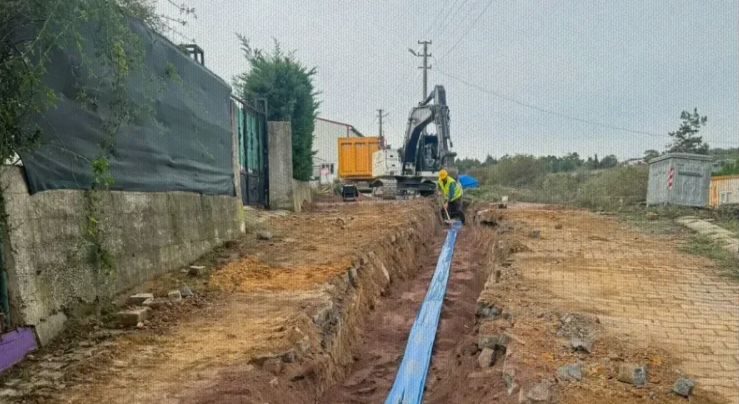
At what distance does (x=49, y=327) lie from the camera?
3.89 meters

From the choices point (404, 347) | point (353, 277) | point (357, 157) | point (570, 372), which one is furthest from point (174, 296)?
point (357, 157)

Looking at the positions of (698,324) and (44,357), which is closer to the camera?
(44,357)

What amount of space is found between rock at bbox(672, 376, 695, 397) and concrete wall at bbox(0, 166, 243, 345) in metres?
4.45

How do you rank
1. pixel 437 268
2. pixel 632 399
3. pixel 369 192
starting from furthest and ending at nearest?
1. pixel 369 192
2. pixel 437 268
3. pixel 632 399

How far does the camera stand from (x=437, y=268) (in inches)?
384

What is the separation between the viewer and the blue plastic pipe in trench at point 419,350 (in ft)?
14.9

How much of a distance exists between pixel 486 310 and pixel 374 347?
1424 mm

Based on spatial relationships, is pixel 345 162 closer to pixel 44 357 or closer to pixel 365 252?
pixel 365 252

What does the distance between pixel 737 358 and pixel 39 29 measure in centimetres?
573

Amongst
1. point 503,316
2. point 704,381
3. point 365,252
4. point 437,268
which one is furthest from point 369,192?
point 704,381

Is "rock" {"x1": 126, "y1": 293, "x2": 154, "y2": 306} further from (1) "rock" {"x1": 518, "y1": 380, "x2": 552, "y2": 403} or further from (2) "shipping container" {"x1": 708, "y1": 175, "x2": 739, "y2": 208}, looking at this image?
(2) "shipping container" {"x1": 708, "y1": 175, "x2": 739, "y2": 208}

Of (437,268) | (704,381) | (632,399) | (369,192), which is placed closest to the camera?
(632,399)

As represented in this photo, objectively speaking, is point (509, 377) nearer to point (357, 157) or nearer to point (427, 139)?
point (427, 139)

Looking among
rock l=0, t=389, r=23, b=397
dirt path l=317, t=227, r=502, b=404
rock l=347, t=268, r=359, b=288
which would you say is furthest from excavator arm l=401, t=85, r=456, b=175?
rock l=0, t=389, r=23, b=397
